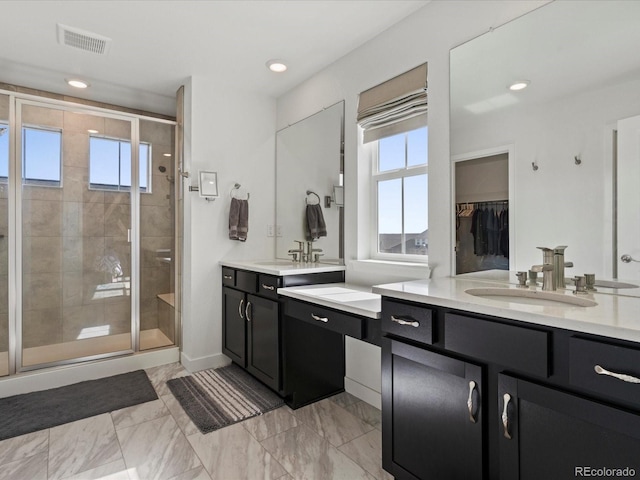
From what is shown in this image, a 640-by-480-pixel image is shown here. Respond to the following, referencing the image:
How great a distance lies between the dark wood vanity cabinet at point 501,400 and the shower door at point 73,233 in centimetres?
264

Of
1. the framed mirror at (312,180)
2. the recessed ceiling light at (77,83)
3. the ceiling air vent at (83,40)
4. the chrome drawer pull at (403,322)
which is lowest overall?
the chrome drawer pull at (403,322)

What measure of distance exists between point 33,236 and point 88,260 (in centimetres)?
44

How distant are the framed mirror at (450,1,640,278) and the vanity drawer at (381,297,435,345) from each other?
627mm

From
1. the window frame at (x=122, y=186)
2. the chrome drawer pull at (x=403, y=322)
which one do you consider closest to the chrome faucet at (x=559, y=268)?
the chrome drawer pull at (x=403, y=322)

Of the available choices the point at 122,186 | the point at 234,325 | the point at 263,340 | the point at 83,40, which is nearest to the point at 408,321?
the point at 263,340

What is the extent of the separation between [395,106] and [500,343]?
5.14 feet

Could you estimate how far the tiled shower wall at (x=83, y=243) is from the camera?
9.30ft

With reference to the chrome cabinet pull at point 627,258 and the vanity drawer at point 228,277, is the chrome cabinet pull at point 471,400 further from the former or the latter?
the vanity drawer at point 228,277

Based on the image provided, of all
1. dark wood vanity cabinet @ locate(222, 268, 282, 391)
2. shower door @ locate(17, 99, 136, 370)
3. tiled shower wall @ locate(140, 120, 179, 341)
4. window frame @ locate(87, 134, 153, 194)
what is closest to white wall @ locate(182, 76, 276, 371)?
dark wood vanity cabinet @ locate(222, 268, 282, 391)

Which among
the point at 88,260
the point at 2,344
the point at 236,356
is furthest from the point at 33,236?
the point at 236,356

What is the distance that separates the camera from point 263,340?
2430mm

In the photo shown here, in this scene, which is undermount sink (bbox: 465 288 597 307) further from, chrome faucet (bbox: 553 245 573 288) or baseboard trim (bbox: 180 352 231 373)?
baseboard trim (bbox: 180 352 231 373)

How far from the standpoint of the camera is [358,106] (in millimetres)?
2432

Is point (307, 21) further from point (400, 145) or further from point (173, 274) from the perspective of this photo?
point (173, 274)
